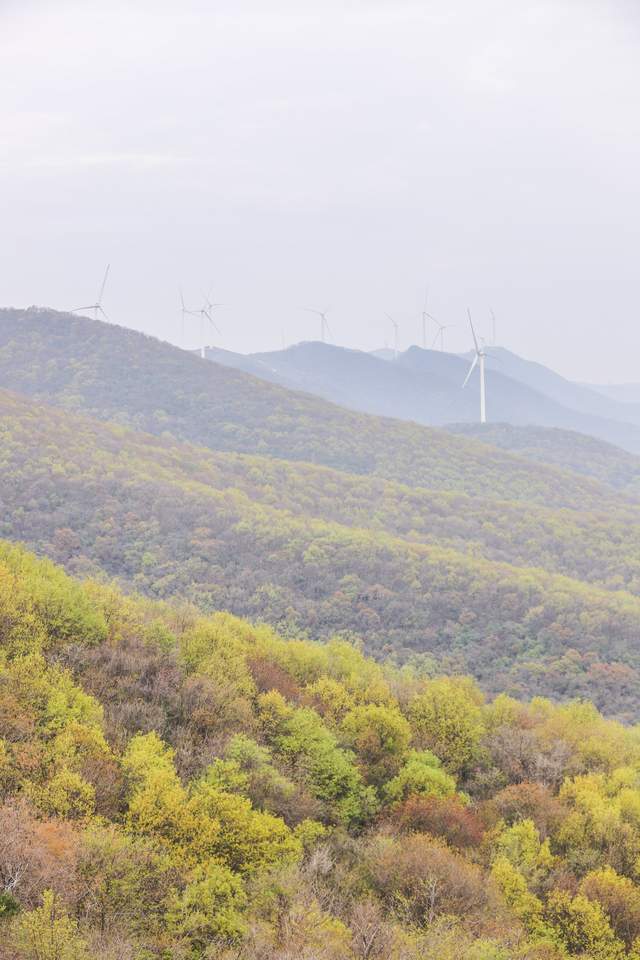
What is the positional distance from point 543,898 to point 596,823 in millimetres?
5793

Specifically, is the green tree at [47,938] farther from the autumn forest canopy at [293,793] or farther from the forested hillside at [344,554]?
the forested hillside at [344,554]

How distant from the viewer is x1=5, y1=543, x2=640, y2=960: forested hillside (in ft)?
69.9

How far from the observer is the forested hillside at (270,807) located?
2130 centimetres

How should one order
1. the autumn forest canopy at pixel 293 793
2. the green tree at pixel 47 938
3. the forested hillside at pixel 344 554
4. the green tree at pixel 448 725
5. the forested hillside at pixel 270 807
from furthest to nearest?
the forested hillside at pixel 344 554, the green tree at pixel 448 725, the autumn forest canopy at pixel 293 793, the forested hillside at pixel 270 807, the green tree at pixel 47 938

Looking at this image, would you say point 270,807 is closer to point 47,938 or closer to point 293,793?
point 293,793

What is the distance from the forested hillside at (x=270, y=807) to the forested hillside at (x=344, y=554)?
34700 millimetres

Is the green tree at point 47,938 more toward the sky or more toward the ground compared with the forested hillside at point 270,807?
more toward the sky

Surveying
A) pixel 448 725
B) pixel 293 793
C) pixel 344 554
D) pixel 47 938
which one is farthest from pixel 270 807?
pixel 344 554

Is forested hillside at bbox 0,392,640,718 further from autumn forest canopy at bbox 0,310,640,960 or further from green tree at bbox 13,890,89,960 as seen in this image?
green tree at bbox 13,890,89,960

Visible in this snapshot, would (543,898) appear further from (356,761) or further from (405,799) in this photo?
(356,761)

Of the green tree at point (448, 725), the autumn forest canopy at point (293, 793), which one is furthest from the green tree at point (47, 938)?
the green tree at point (448, 725)

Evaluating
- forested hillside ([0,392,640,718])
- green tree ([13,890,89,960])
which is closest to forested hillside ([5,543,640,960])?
green tree ([13,890,89,960])

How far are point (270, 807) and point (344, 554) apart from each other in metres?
76.0

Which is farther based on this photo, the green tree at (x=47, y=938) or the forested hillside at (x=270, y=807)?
the forested hillside at (x=270, y=807)
